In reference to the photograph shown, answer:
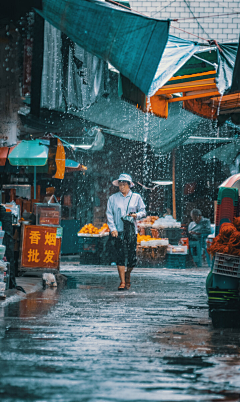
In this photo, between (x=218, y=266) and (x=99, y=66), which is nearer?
(x=218, y=266)

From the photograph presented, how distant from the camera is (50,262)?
1139 cm

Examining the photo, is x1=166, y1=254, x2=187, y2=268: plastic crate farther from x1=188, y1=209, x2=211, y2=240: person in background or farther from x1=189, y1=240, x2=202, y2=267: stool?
x1=188, y1=209, x2=211, y2=240: person in background

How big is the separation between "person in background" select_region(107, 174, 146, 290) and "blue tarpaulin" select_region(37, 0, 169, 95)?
10.9ft

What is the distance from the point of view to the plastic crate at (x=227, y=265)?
645cm

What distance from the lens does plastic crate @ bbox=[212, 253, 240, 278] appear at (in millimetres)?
6449

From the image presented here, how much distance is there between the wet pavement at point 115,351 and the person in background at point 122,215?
1318 millimetres

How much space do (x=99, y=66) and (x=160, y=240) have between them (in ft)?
21.5

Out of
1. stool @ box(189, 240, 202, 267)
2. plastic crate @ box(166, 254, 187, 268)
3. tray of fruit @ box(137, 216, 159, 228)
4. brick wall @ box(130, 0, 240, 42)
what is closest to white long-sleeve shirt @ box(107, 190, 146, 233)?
plastic crate @ box(166, 254, 187, 268)

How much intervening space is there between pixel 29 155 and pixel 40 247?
107 inches

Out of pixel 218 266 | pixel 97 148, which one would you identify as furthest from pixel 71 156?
pixel 218 266

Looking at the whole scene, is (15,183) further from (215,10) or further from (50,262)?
(215,10)

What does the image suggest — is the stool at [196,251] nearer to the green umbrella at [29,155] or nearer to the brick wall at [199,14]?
the green umbrella at [29,155]

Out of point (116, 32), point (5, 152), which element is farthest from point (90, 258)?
point (116, 32)

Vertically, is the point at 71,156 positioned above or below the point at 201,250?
above
